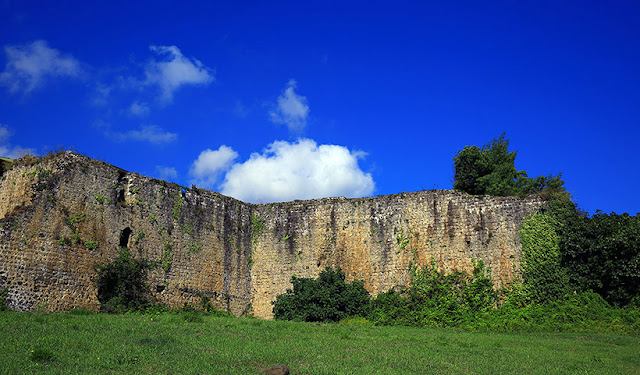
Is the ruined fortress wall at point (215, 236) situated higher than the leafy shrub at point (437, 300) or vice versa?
the ruined fortress wall at point (215, 236)

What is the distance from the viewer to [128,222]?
23.7m

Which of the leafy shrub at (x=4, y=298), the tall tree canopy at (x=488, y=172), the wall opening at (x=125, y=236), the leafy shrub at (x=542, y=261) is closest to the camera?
the leafy shrub at (x=4, y=298)

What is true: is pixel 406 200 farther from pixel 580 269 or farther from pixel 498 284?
pixel 580 269

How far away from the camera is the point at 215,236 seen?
2741 cm

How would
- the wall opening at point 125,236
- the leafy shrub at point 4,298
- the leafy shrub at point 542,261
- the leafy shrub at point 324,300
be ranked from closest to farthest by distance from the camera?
the leafy shrub at point 4,298
the leafy shrub at point 542,261
the wall opening at point 125,236
the leafy shrub at point 324,300

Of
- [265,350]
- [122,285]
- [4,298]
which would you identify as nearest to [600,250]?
[265,350]

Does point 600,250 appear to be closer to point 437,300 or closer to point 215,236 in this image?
point 437,300

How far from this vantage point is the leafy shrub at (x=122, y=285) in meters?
21.8

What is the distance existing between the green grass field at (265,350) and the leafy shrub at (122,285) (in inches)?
175

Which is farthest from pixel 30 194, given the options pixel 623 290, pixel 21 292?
pixel 623 290

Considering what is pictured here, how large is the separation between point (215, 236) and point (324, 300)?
6403 millimetres

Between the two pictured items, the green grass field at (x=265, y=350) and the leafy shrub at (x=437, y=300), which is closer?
the green grass field at (x=265, y=350)

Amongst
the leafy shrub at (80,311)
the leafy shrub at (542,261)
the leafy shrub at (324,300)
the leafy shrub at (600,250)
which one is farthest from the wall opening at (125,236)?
the leafy shrub at (600,250)

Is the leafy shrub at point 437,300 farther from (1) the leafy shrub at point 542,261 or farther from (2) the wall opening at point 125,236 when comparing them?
(2) the wall opening at point 125,236
